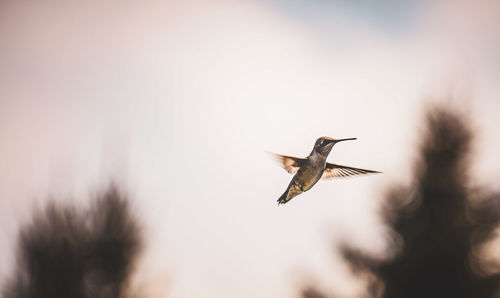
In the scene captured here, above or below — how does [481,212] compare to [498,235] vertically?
above

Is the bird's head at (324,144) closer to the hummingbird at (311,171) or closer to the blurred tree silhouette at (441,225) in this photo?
the hummingbird at (311,171)

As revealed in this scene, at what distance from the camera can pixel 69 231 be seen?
289 cm

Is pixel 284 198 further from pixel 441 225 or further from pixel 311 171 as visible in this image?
pixel 441 225

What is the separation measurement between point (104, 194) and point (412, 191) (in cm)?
367

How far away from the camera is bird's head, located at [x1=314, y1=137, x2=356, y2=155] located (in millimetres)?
3041

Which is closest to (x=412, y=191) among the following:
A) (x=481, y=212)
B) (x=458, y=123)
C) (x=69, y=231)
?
(x=481, y=212)

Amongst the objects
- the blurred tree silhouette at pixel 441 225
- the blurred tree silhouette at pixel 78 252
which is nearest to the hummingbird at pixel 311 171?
the blurred tree silhouette at pixel 441 225

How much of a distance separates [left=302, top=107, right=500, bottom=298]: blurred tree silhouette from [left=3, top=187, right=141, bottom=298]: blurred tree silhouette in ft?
10.3

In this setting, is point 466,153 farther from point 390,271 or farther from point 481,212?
point 390,271

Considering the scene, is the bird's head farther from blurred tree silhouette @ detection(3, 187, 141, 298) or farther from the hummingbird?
blurred tree silhouette @ detection(3, 187, 141, 298)

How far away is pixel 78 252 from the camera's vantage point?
2883mm

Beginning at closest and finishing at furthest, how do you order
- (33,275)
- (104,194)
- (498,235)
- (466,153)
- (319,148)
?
(33,275)
(104,194)
(319,148)
(498,235)
(466,153)

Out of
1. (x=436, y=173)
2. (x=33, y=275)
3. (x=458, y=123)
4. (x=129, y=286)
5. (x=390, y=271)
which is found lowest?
(x=390, y=271)

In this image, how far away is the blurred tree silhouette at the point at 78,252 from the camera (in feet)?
9.14
